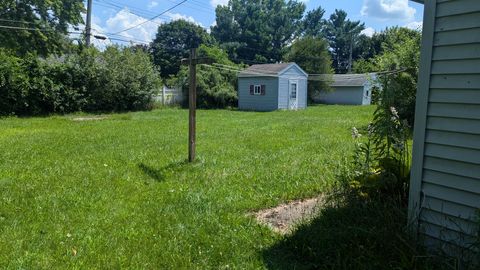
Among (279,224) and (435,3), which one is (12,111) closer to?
(279,224)

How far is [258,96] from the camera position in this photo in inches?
899

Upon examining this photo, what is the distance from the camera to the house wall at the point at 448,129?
246 cm

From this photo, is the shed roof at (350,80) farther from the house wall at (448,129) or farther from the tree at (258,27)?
the house wall at (448,129)

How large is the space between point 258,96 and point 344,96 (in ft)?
37.4

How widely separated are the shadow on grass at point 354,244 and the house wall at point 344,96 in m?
28.2

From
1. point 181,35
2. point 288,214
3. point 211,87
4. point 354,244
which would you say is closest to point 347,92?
point 211,87

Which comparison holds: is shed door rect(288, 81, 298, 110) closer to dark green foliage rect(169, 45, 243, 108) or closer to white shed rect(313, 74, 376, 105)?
dark green foliage rect(169, 45, 243, 108)

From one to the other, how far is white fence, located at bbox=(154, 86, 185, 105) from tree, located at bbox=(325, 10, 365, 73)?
38.9 m

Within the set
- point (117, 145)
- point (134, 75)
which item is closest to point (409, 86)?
point (117, 145)

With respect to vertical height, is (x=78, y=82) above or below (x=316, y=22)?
below

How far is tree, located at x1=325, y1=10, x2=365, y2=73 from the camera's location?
5659 centimetres

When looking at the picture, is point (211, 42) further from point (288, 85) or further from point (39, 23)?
point (288, 85)

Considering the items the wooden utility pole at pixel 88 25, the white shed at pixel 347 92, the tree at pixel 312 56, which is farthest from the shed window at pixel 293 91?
Result: the wooden utility pole at pixel 88 25

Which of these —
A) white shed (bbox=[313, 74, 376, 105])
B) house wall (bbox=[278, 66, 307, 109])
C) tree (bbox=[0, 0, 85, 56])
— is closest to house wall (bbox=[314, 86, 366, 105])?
white shed (bbox=[313, 74, 376, 105])
